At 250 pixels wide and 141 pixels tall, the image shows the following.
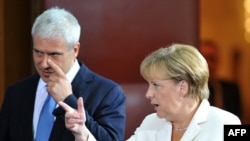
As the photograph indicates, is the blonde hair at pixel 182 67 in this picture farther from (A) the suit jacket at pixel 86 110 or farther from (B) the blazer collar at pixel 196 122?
(A) the suit jacket at pixel 86 110

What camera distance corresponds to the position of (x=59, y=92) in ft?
11.8

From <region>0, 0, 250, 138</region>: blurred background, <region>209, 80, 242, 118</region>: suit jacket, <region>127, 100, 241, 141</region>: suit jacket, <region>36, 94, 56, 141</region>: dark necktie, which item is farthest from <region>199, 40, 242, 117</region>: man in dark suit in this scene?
<region>127, 100, 241, 141</region>: suit jacket

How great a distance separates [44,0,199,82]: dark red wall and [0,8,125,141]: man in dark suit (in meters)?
0.98

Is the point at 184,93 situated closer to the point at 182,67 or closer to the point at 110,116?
the point at 182,67

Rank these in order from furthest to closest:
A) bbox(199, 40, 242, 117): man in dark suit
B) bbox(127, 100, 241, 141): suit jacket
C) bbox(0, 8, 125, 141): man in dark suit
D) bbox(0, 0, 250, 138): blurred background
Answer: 1. bbox(199, 40, 242, 117): man in dark suit
2. bbox(0, 0, 250, 138): blurred background
3. bbox(0, 8, 125, 141): man in dark suit
4. bbox(127, 100, 241, 141): suit jacket

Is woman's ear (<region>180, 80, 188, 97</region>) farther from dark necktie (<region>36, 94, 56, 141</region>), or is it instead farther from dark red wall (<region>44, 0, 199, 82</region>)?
dark red wall (<region>44, 0, 199, 82</region>)

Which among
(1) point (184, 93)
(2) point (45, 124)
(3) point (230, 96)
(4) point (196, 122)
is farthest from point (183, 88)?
(3) point (230, 96)

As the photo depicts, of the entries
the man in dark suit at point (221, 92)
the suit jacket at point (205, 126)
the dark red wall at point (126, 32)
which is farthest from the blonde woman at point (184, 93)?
the man in dark suit at point (221, 92)

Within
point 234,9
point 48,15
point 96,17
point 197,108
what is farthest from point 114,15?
point 234,9

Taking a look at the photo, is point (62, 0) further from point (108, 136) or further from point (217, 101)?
point (217, 101)

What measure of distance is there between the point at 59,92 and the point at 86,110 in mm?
182

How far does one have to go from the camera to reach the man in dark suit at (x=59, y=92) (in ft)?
11.9

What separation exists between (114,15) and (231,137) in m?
1.84

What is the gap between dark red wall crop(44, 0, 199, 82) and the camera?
190 inches
